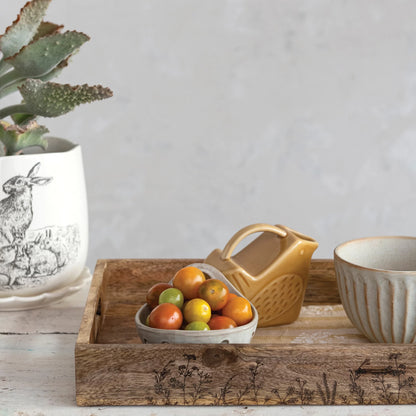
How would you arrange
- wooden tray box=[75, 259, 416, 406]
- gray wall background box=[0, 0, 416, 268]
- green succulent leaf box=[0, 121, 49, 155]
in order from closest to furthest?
1. wooden tray box=[75, 259, 416, 406]
2. green succulent leaf box=[0, 121, 49, 155]
3. gray wall background box=[0, 0, 416, 268]

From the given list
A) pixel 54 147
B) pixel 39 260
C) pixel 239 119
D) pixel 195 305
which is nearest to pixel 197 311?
pixel 195 305

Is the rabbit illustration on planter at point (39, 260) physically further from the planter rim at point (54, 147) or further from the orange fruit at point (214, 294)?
the orange fruit at point (214, 294)

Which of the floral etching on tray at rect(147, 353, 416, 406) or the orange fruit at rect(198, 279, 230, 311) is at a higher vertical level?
the orange fruit at rect(198, 279, 230, 311)

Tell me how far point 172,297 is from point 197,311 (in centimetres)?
5

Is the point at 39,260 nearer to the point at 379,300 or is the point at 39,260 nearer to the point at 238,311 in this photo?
the point at 238,311

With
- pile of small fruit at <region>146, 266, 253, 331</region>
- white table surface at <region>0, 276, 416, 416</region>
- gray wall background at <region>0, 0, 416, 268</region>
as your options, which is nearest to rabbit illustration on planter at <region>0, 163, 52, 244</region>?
white table surface at <region>0, 276, 416, 416</region>

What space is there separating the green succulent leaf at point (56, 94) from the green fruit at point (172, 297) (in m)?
0.26

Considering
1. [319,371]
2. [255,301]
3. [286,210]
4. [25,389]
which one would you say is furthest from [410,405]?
[286,210]

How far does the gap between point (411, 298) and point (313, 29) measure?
4.11 feet

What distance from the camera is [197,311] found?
748 mm

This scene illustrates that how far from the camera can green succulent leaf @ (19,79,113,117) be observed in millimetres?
839

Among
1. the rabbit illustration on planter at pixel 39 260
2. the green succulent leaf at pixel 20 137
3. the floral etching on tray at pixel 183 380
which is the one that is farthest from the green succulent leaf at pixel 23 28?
the floral etching on tray at pixel 183 380

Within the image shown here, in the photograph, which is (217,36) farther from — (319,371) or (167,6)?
(319,371)

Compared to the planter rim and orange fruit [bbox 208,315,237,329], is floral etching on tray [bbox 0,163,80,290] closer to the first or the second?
the planter rim
